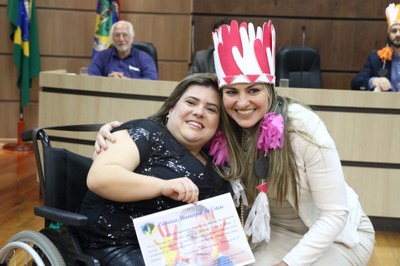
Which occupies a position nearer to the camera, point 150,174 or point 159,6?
point 150,174

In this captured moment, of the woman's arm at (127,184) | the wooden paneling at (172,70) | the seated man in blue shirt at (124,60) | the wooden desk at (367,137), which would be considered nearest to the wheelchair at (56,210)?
the woman's arm at (127,184)

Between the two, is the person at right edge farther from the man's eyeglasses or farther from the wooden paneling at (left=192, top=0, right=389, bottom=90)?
the man's eyeglasses

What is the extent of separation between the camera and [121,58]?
17.1 ft

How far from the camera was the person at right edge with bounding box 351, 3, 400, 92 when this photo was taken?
4512 mm

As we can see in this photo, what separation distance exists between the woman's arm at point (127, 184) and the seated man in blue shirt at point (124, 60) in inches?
133

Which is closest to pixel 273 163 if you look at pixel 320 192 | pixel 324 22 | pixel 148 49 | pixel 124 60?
pixel 320 192

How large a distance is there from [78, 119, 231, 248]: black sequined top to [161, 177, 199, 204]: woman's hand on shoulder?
0.10 m

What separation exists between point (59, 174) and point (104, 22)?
14.8ft

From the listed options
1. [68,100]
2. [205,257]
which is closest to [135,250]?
[205,257]

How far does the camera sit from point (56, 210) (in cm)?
172

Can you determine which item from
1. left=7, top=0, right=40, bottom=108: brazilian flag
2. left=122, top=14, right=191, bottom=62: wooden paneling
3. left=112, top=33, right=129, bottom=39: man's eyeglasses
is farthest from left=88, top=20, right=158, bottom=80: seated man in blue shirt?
left=7, top=0, right=40, bottom=108: brazilian flag

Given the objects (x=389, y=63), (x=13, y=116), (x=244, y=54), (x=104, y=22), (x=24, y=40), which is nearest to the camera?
(x=244, y=54)

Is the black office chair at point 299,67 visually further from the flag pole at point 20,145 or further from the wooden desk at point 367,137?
the flag pole at point 20,145

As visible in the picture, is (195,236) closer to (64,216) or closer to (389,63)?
(64,216)
